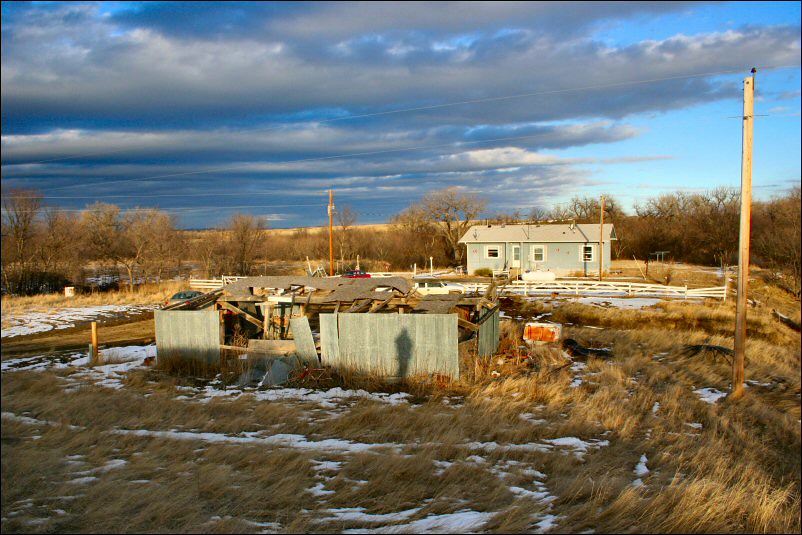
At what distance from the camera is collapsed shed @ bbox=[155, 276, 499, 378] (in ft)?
45.6

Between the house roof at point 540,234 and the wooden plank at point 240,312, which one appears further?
the house roof at point 540,234

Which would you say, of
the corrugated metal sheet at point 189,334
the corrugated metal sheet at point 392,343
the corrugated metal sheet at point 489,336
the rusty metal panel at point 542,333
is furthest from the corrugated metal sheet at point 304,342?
the rusty metal panel at point 542,333

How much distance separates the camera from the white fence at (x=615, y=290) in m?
31.7

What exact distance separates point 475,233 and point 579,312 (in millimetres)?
22866

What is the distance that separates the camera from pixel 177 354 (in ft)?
51.8

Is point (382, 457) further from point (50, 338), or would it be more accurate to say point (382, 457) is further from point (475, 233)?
point (475, 233)

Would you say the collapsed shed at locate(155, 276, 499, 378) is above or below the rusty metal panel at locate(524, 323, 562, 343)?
above

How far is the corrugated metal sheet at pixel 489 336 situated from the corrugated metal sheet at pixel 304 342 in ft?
15.3

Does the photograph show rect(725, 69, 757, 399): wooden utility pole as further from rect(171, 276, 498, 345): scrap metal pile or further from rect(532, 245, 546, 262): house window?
rect(532, 245, 546, 262): house window

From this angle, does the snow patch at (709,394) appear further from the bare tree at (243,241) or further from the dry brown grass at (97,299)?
the bare tree at (243,241)

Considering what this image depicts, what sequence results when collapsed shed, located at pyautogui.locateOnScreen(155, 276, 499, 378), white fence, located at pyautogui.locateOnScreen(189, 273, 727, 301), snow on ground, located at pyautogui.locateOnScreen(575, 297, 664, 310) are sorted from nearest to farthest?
1. collapsed shed, located at pyautogui.locateOnScreen(155, 276, 499, 378)
2. snow on ground, located at pyautogui.locateOnScreen(575, 297, 664, 310)
3. white fence, located at pyautogui.locateOnScreen(189, 273, 727, 301)

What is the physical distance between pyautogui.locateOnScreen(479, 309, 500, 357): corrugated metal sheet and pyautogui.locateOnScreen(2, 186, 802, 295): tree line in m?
9.40

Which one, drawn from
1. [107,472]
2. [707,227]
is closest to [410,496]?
[107,472]

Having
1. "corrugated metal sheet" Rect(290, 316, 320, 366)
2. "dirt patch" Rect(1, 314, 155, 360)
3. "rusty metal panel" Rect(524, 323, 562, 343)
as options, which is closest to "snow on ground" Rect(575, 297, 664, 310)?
"rusty metal panel" Rect(524, 323, 562, 343)
